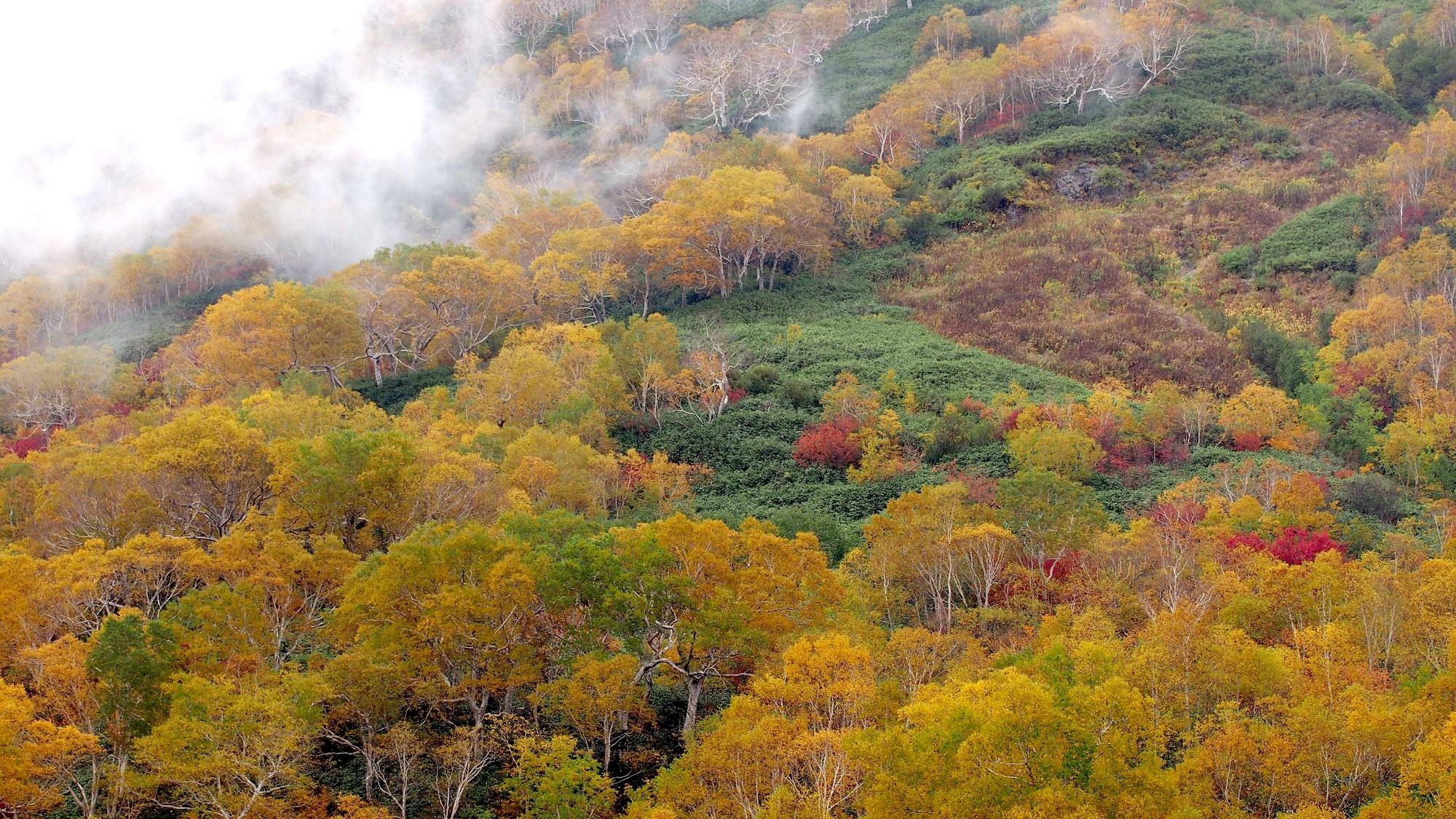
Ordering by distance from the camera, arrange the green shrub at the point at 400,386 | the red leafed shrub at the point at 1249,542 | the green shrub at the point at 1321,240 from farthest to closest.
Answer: the green shrub at the point at 1321,240, the green shrub at the point at 400,386, the red leafed shrub at the point at 1249,542

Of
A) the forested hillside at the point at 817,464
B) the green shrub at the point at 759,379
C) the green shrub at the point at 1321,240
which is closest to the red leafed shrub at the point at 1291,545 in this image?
the forested hillside at the point at 817,464

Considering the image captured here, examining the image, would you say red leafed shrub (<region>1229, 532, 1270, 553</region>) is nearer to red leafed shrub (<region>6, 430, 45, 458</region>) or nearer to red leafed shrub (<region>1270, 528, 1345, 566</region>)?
red leafed shrub (<region>1270, 528, 1345, 566</region>)

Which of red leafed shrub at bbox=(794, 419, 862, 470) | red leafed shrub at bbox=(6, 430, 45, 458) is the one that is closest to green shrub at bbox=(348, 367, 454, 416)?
red leafed shrub at bbox=(6, 430, 45, 458)

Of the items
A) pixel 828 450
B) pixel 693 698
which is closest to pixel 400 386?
pixel 828 450

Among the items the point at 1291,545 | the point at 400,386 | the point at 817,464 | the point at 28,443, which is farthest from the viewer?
the point at 400,386

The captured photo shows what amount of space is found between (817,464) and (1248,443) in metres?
20.5

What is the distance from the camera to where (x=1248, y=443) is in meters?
50.7

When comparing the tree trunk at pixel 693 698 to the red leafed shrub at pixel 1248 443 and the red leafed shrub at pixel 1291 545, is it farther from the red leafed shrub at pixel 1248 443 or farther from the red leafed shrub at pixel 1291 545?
the red leafed shrub at pixel 1248 443

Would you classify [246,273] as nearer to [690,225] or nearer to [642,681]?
[690,225]

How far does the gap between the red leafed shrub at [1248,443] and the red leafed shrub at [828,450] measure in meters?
18.0

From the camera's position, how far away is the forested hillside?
24.4 metres

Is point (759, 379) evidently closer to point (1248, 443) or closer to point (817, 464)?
point (817, 464)

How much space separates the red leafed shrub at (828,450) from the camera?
171 ft

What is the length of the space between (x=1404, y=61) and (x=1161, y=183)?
87.5 ft
